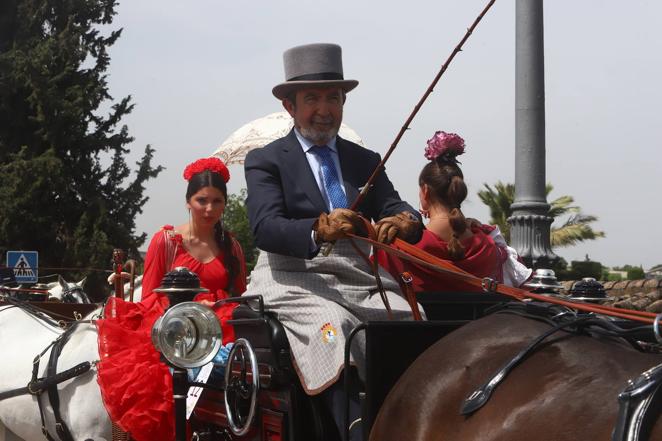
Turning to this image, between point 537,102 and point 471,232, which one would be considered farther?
point 537,102

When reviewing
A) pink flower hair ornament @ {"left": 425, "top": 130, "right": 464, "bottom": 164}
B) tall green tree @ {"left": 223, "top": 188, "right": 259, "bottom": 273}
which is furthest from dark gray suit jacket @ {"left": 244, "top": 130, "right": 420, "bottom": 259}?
tall green tree @ {"left": 223, "top": 188, "right": 259, "bottom": 273}

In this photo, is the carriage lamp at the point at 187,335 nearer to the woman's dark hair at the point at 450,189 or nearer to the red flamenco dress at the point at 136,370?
the red flamenco dress at the point at 136,370

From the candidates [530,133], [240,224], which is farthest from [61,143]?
[530,133]

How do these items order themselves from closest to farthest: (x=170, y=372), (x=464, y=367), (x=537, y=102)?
(x=464, y=367), (x=170, y=372), (x=537, y=102)

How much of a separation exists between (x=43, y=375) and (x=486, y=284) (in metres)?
2.91

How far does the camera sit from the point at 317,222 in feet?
12.0

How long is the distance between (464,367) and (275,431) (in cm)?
116

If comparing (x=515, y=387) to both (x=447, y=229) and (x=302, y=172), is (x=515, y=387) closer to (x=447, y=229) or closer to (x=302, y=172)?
(x=302, y=172)

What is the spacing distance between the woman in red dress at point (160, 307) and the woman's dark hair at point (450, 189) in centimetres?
124

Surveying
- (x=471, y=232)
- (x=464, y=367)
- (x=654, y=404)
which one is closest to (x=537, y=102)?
(x=471, y=232)

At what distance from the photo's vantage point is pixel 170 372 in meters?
4.63

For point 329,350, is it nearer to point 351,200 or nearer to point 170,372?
point 351,200

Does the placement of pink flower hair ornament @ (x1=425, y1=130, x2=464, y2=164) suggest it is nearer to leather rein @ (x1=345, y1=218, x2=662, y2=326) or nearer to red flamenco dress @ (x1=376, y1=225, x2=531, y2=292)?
red flamenco dress @ (x1=376, y1=225, x2=531, y2=292)

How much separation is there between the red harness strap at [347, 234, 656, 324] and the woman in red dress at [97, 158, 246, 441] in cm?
139
